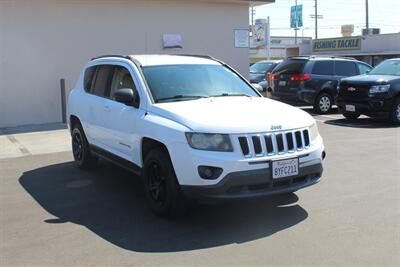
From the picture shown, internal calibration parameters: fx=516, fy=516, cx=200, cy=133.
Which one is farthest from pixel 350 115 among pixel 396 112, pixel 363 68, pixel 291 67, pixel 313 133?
pixel 313 133

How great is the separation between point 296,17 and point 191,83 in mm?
77602

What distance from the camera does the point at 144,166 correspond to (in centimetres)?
580

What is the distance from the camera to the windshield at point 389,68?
44.3 ft

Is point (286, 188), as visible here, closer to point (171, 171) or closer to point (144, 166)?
point (171, 171)

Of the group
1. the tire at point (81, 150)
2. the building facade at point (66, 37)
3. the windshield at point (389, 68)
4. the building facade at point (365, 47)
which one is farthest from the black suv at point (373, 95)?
the building facade at point (365, 47)

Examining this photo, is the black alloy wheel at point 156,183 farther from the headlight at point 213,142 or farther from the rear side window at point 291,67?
the rear side window at point 291,67

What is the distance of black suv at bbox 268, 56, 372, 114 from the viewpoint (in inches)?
597

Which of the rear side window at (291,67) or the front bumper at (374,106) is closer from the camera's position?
the front bumper at (374,106)

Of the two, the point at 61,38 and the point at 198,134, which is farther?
the point at 61,38

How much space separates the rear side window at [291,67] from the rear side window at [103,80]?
355 inches

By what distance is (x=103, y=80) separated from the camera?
7.43 meters

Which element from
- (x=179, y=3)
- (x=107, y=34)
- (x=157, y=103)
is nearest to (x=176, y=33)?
(x=179, y=3)

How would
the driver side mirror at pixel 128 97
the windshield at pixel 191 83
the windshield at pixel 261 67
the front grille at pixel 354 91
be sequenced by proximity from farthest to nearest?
the windshield at pixel 261 67
the front grille at pixel 354 91
the windshield at pixel 191 83
the driver side mirror at pixel 128 97

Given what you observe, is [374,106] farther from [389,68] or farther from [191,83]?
[191,83]
